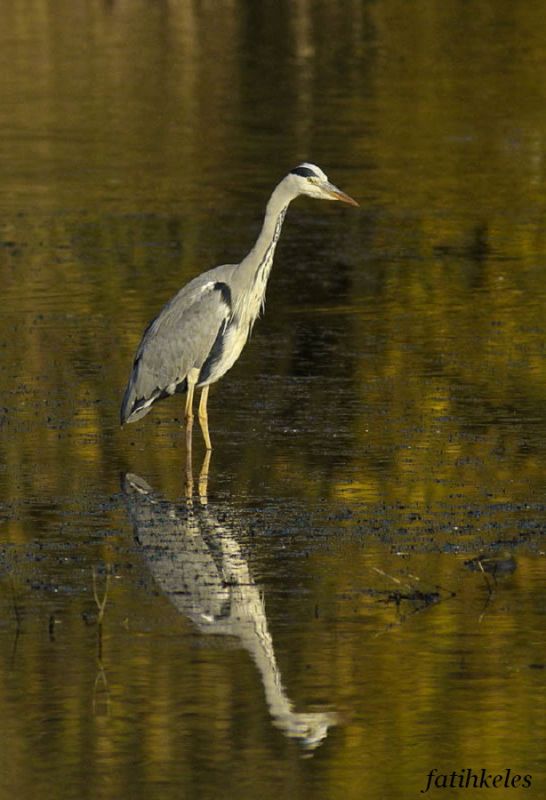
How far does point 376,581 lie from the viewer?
984 cm

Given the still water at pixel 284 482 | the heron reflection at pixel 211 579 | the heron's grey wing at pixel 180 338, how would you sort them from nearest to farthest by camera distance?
the still water at pixel 284 482, the heron reflection at pixel 211 579, the heron's grey wing at pixel 180 338

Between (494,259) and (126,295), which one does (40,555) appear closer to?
(126,295)

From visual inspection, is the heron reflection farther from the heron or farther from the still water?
the heron

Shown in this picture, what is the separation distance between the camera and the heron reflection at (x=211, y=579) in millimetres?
8250

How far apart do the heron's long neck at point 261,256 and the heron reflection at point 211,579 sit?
6.41 ft

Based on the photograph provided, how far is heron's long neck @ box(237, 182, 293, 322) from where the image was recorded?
13.6 metres

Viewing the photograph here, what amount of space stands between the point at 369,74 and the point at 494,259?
18.4 m

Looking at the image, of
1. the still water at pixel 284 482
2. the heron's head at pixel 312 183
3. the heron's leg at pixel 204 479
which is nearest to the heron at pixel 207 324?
the heron's head at pixel 312 183

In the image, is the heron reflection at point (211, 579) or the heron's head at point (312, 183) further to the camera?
the heron's head at point (312, 183)

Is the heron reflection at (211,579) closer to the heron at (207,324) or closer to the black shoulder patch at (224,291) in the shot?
the heron at (207,324)

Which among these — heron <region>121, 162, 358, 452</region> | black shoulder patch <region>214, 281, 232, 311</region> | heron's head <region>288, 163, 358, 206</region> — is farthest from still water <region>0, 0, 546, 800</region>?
heron's head <region>288, 163, 358, 206</region>

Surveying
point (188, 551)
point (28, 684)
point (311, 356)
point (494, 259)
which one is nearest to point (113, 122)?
point (494, 259)

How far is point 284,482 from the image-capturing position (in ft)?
39.1

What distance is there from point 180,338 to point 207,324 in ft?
0.63
